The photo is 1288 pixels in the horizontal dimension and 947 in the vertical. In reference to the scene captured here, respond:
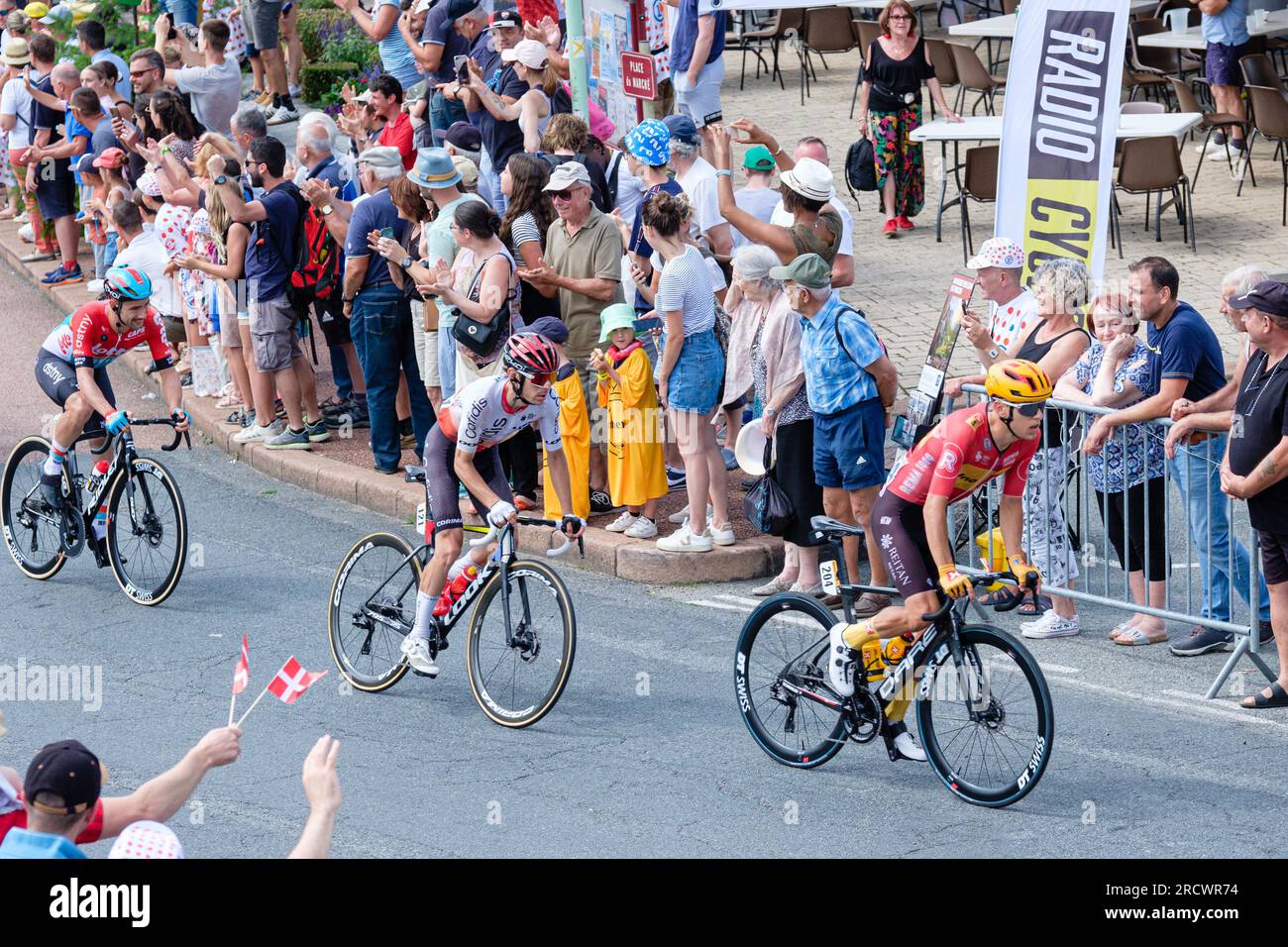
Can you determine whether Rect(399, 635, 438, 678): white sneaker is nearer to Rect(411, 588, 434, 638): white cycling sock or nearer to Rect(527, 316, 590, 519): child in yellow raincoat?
Rect(411, 588, 434, 638): white cycling sock

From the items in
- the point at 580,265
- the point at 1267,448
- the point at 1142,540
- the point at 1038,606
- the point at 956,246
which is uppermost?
the point at 580,265

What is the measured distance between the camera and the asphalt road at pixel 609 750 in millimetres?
6816

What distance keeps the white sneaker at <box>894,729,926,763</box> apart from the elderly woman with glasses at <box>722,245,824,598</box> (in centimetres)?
206

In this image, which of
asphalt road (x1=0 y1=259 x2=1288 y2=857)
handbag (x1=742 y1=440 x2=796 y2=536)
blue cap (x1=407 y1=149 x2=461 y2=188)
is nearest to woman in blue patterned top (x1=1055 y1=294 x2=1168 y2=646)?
asphalt road (x1=0 y1=259 x2=1288 y2=857)

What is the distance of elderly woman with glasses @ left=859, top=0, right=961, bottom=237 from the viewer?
1516 cm

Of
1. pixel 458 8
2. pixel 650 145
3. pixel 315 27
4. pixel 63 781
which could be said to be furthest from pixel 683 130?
pixel 315 27

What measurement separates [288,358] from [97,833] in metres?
7.14

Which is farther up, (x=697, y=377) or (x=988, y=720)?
(x=697, y=377)

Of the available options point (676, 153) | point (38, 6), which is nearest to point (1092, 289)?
point (676, 153)

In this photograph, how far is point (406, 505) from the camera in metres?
11.2

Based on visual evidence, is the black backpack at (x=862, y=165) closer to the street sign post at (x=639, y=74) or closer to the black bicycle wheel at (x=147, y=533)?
the street sign post at (x=639, y=74)

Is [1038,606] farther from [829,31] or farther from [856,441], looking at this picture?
[829,31]

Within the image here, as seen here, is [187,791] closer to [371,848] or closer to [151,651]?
[371,848]

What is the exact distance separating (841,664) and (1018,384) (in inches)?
55.4
